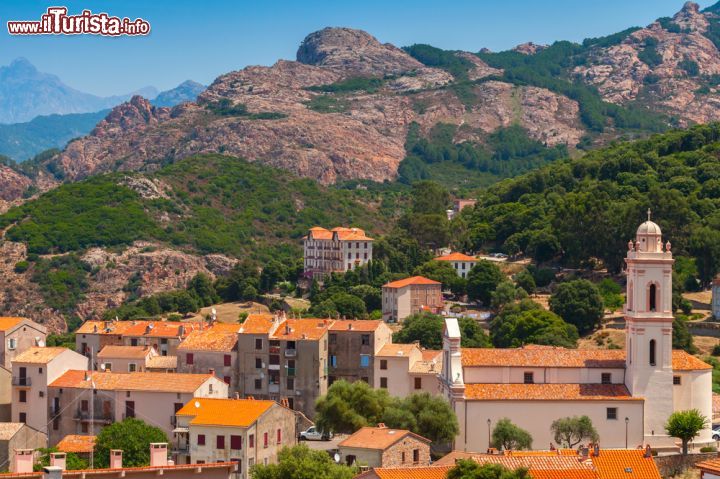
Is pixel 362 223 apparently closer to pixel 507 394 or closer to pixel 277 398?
pixel 277 398

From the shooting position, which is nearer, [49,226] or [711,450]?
[711,450]

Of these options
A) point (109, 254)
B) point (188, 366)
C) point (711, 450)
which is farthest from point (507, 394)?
point (109, 254)

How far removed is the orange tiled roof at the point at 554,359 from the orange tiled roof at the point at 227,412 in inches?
423

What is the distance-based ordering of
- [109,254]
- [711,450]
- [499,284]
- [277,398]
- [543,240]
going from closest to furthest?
[711,450] → [277,398] → [499,284] → [543,240] → [109,254]

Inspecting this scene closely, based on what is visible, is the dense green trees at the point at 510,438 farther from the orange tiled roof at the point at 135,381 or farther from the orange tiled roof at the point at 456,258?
the orange tiled roof at the point at 456,258

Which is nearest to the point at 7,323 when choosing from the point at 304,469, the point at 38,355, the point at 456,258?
the point at 38,355

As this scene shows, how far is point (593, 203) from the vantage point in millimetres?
120375

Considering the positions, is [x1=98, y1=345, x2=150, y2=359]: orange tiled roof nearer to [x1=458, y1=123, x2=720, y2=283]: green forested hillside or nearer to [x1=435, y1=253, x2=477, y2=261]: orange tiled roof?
[x1=458, y1=123, x2=720, y2=283]: green forested hillside

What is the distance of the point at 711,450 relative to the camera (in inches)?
2400

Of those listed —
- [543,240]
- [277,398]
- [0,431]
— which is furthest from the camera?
[543,240]

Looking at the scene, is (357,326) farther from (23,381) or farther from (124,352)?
(23,381)

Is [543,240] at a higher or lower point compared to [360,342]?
higher

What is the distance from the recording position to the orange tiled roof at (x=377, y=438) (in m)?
56.2

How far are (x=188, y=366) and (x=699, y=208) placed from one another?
213 feet
